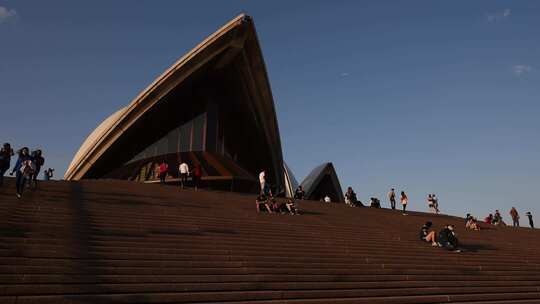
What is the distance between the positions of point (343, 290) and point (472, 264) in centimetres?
491

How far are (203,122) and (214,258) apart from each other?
2082cm

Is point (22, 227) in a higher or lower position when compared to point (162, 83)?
lower

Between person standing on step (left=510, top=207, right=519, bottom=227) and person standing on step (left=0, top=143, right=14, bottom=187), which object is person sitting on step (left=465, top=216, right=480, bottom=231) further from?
person standing on step (left=0, top=143, right=14, bottom=187)

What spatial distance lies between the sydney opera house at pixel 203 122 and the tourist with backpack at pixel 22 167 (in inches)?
555

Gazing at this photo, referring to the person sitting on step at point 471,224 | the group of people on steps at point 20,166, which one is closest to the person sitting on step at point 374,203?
the person sitting on step at point 471,224

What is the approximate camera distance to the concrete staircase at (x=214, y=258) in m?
5.83

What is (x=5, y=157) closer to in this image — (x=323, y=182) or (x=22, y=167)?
(x=22, y=167)

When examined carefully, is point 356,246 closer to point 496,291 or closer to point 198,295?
point 496,291

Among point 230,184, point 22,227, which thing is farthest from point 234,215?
point 230,184

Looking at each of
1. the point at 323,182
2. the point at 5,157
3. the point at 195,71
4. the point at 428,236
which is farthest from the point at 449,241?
the point at 323,182

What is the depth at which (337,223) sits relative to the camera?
511 inches

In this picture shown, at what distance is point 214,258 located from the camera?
7508 mm

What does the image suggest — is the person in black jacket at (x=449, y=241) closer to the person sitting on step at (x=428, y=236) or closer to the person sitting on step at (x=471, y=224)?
the person sitting on step at (x=428, y=236)

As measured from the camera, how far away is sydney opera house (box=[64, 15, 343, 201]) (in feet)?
82.9
